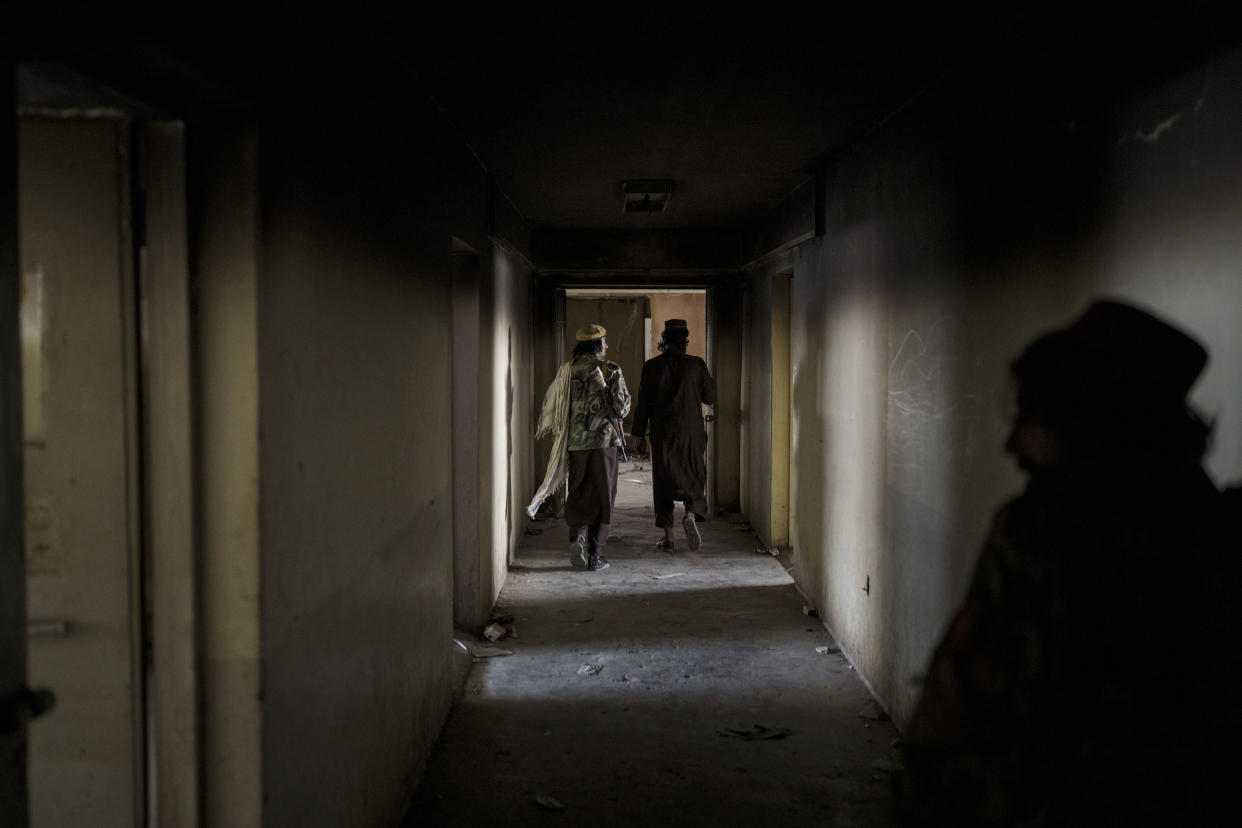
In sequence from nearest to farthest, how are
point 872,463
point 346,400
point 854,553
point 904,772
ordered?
A: point 904,772 < point 346,400 < point 872,463 < point 854,553

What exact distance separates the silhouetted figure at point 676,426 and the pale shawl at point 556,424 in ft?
2.63

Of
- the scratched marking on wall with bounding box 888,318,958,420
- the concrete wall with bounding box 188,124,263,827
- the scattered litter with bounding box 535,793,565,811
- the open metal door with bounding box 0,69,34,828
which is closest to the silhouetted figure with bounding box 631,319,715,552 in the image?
the scratched marking on wall with bounding box 888,318,958,420

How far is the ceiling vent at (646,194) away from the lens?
6.05 metres

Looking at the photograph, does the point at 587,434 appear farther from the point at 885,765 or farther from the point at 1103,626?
the point at 1103,626

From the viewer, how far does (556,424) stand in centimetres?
700

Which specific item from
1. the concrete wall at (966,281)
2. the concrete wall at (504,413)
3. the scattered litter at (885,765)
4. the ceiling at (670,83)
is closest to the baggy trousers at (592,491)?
the concrete wall at (504,413)

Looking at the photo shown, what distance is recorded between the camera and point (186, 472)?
1.89 m

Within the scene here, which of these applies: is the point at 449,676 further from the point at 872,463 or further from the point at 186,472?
the point at 186,472

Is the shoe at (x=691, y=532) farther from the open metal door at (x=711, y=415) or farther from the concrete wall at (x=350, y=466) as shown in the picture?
the concrete wall at (x=350, y=466)

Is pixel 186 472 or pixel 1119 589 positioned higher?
pixel 186 472

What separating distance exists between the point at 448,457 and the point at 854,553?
221 cm

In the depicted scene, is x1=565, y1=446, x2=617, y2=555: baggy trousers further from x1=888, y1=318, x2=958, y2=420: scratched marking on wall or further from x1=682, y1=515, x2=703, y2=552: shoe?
x1=888, y1=318, x2=958, y2=420: scratched marking on wall

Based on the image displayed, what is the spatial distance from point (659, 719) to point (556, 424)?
318cm

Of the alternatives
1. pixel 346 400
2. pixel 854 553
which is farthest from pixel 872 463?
pixel 346 400
